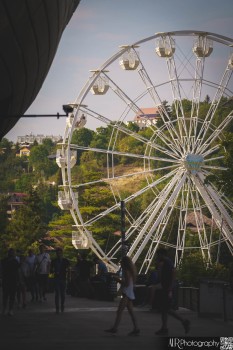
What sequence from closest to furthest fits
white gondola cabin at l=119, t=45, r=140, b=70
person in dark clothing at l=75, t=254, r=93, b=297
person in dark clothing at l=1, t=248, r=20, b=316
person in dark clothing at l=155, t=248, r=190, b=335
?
person in dark clothing at l=155, t=248, r=190, b=335, person in dark clothing at l=1, t=248, r=20, b=316, person in dark clothing at l=75, t=254, r=93, b=297, white gondola cabin at l=119, t=45, r=140, b=70

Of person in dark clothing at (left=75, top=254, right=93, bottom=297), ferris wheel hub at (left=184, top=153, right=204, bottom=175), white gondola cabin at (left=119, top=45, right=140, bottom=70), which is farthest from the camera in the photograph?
white gondola cabin at (left=119, top=45, right=140, bottom=70)

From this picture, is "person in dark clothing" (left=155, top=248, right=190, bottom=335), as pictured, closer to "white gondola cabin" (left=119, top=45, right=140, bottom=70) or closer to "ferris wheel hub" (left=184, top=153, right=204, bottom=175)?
"ferris wheel hub" (left=184, top=153, right=204, bottom=175)

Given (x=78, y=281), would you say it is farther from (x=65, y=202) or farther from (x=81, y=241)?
(x=81, y=241)

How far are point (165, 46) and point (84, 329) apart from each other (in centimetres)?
3643

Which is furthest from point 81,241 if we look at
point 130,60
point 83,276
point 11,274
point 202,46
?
point 11,274

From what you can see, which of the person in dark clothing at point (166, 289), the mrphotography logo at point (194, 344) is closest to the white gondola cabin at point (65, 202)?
the person in dark clothing at point (166, 289)

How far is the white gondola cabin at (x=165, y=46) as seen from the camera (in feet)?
189

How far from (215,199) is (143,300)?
2346cm

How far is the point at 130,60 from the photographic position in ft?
187

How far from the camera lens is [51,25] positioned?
914 inches

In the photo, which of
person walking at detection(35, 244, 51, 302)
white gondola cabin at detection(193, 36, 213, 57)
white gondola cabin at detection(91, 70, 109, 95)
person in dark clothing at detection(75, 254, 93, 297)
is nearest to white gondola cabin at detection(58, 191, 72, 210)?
white gondola cabin at detection(91, 70, 109, 95)

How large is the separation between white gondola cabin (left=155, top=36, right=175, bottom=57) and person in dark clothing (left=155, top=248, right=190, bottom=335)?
36.7 meters

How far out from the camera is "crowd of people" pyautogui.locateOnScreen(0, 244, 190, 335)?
2129cm

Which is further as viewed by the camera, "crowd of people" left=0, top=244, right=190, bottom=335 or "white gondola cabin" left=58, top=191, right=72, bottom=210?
"white gondola cabin" left=58, top=191, right=72, bottom=210
